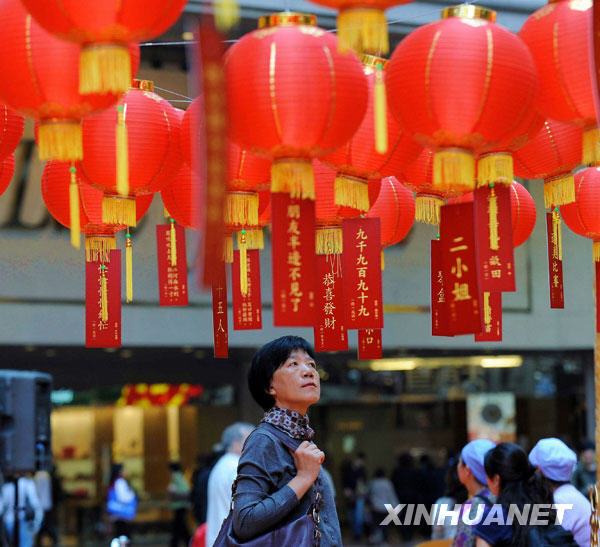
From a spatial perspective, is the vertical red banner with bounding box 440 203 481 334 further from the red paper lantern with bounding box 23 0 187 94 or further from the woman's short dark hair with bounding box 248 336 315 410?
the red paper lantern with bounding box 23 0 187 94

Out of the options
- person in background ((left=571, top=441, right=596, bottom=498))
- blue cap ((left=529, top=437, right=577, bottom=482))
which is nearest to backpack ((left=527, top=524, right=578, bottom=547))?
blue cap ((left=529, top=437, right=577, bottom=482))

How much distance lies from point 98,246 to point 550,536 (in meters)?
2.17

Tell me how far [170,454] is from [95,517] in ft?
4.81

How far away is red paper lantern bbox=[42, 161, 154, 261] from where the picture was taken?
4551 mm

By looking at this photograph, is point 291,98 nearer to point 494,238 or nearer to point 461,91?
point 461,91

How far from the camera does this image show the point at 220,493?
5906mm

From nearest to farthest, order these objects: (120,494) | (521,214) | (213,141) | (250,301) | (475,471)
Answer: (213,141) < (250,301) < (475,471) < (521,214) < (120,494)

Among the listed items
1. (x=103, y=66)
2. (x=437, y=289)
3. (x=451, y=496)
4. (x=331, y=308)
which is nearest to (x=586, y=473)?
(x=451, y=496)

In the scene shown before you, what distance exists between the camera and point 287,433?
3104mm

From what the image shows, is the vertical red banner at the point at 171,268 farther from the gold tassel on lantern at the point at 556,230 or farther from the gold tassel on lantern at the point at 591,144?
the gold tassel on lantern at the point at 591,144

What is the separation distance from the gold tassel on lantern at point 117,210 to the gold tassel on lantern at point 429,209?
Result: 112 centimetres

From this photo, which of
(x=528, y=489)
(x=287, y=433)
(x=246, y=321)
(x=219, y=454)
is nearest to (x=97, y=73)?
(x=287, y=433)

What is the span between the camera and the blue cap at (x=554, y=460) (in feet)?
14.2

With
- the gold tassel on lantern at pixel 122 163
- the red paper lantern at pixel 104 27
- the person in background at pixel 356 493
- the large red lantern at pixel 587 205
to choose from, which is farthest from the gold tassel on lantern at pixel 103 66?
the person in background at pixel 356 493
